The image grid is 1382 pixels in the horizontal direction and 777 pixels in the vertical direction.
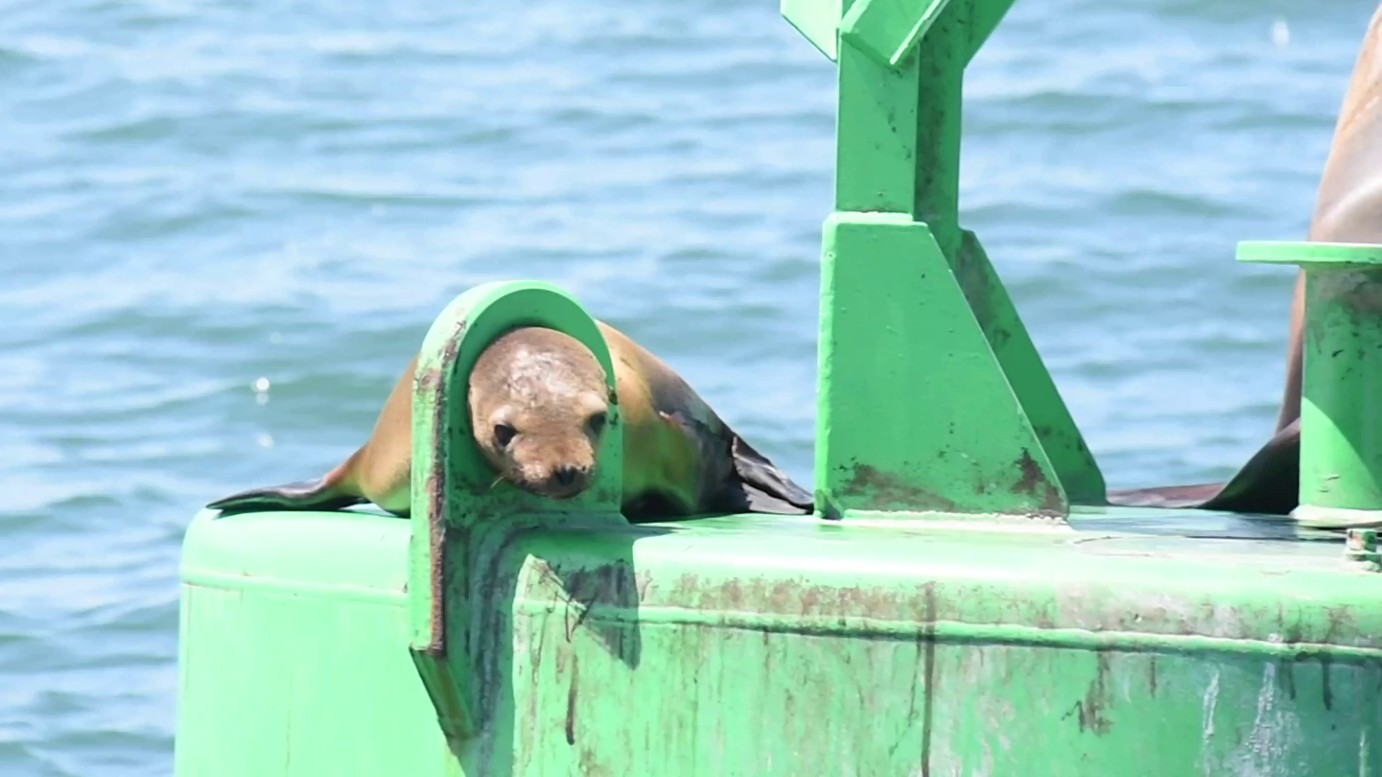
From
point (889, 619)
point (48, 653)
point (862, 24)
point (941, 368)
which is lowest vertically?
point (48, 653)

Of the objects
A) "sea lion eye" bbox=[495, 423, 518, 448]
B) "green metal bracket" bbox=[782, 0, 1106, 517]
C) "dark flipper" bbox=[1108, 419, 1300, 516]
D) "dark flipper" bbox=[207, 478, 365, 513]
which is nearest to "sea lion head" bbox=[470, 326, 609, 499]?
"sea lion eye" bbox=[495, 423, 518, 448]

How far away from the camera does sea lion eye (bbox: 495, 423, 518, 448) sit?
3.29 m

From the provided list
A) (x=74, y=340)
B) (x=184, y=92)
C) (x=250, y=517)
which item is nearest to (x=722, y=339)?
(x=74, y=340)

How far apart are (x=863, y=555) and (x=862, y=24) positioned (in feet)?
2.52

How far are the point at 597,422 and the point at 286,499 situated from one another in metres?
0.57

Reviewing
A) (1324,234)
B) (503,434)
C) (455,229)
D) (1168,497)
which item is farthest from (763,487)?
(455,229)

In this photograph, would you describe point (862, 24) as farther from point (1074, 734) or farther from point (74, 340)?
point (74, 340)

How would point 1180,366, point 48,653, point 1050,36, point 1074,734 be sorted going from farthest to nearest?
point 1050,36
point 1180,366
point 48,653
point 1074,734

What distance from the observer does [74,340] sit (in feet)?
36.6

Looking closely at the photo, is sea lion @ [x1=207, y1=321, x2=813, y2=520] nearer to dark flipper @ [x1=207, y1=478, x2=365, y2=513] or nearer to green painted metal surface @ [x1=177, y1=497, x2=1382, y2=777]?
dark flipper @ [x1=207, y1=478, x2=365, y2=513]

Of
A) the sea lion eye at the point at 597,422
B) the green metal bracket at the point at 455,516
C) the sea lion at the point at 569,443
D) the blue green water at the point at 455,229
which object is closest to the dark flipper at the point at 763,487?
the sea lion at the point at 569,443

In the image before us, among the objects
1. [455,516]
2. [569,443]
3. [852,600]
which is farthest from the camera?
[569,443]

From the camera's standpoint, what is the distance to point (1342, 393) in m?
3.63

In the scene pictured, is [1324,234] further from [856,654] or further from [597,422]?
[856,654]
